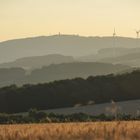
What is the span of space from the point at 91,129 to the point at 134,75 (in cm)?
12768

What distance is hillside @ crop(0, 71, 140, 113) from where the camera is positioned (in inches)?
5086

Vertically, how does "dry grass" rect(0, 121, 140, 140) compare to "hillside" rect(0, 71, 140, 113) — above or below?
above

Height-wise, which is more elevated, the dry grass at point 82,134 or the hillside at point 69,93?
the dry grass at point 82,134

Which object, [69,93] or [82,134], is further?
[69,93]

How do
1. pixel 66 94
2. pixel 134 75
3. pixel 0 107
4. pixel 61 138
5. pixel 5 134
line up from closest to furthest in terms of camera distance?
pixel 61 138 → pixel 5 134 → pixel 0 107 → pixel 66 94 → pixel 134 75

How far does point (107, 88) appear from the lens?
137375 millimetres

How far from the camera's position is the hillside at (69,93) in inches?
5086

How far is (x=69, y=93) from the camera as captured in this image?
136 meters

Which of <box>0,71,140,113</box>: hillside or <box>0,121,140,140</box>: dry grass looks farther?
<box>0,71,140,113</box>: hillside

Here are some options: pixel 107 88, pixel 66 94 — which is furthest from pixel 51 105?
pixel 107 88

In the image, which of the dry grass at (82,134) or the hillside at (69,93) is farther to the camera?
the hillside at (69,93)

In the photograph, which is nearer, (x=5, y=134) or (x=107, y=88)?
(x=5, y=134)

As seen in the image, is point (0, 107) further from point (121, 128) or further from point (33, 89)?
point (121, 128)

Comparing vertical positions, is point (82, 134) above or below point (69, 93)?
above
